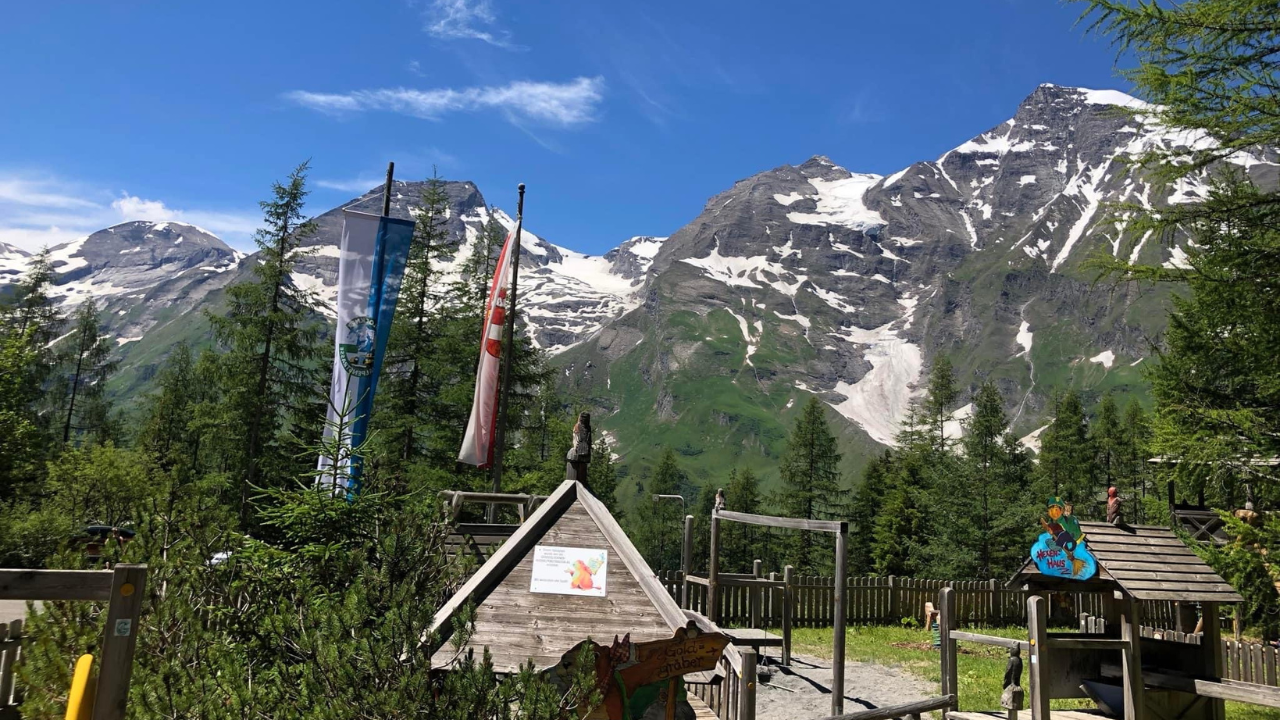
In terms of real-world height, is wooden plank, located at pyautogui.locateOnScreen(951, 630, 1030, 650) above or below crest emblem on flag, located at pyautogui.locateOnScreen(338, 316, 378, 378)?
below

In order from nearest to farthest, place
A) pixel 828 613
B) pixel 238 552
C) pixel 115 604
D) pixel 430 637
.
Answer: pixel 115 604 → pixel 430 637 → pixel 238 552 → pixel 828 613

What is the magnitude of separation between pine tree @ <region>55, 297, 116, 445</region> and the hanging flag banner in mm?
41404

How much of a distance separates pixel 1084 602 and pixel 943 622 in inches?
736

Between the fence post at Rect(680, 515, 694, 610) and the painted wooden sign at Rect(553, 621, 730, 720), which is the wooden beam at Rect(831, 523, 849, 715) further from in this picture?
the painted wooden sign at Rect(553, 621, 730, 720)

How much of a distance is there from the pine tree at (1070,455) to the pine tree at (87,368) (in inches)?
2452

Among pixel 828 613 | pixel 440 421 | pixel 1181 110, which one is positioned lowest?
pixel 828 613

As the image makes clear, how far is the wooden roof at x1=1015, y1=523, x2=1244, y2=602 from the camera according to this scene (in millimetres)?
8372

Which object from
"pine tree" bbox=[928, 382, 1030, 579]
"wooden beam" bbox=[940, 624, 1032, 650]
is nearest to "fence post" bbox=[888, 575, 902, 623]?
"pine tree" bbox=[928, 382, 1030, 579]

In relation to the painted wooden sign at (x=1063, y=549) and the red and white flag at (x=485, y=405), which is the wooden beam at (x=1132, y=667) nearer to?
the painted wooden sign at (x=1063, y=549)

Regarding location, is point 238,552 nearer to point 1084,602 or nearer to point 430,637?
point 430,637

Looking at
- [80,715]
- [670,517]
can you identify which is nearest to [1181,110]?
[80,715]

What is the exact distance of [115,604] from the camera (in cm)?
357

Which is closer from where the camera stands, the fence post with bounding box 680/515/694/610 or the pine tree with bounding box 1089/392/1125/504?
the fence post with bounding box 680/515/694/610

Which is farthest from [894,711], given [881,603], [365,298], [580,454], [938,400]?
[938,400]
